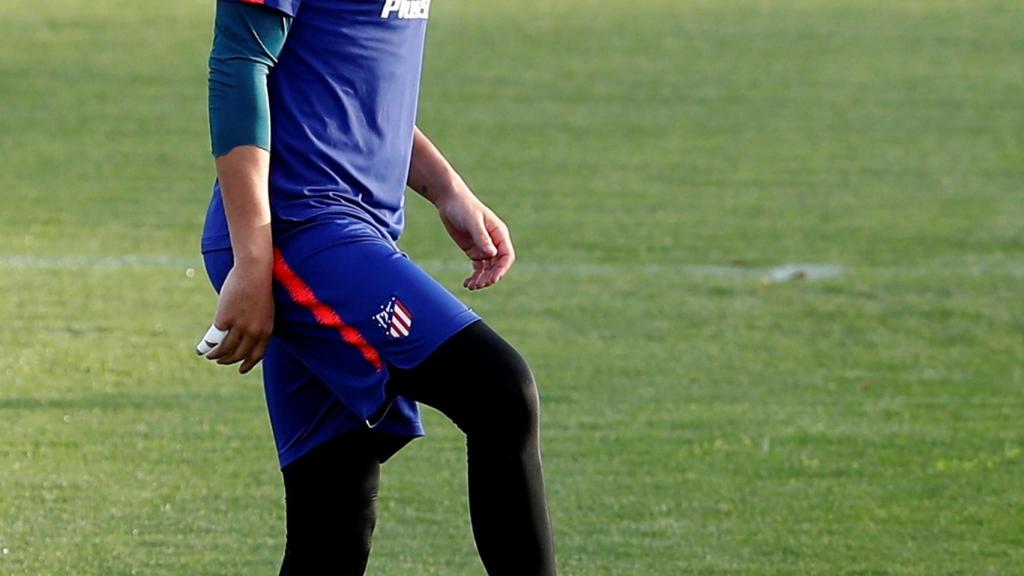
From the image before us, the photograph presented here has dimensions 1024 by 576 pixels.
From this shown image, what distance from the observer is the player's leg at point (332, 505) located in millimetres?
3321

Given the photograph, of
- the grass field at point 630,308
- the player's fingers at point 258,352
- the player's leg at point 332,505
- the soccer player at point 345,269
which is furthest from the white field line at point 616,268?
the player's fingers at point 258,352

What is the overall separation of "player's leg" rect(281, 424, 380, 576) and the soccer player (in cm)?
2

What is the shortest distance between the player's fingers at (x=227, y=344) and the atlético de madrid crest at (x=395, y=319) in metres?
0.23

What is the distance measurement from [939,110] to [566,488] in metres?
8.93

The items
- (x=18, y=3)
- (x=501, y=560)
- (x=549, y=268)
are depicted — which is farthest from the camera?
(x=18, y=3)

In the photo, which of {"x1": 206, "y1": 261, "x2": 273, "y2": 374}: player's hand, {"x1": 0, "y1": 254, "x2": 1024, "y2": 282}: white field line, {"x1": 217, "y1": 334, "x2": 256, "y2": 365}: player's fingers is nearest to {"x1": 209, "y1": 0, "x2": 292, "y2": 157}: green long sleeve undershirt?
{"x1": 206, "y1": 261, "x2": 273, "y2": 374}: player's hand

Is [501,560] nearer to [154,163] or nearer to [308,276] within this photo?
[308,276]

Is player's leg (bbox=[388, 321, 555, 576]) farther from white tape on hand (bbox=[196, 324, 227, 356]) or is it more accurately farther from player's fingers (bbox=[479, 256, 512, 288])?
player's fingers (bbox=[479, 256, 512, 288])

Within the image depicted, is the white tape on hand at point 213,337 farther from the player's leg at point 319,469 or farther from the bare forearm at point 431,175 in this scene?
the bare forearm at point 431,175

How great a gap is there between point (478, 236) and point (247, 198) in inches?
25.2

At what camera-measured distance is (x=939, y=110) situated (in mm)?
13477

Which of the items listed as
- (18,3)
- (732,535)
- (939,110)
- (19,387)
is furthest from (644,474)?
(18,3)

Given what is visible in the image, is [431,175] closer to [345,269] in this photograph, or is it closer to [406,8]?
[406,8]

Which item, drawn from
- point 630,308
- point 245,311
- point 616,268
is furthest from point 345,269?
point 616,268
